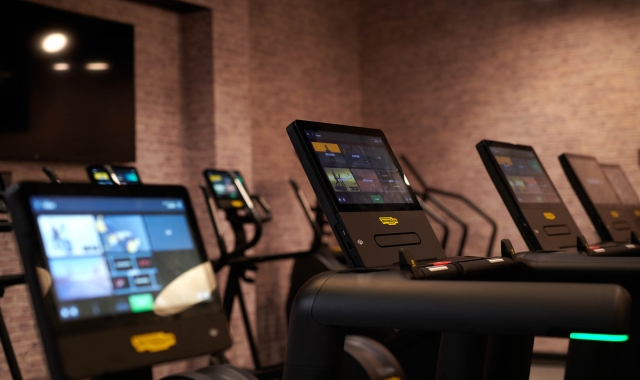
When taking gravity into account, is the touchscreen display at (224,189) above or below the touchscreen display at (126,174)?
below

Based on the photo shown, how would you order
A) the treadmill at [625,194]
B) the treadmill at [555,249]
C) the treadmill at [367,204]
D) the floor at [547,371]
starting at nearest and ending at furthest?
the treadmill at [367,204], the treadmill at [555,249], the treadmill at [625,194], the floor at [547,371]

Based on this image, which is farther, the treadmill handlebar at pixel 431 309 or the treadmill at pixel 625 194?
the treadmill at pixel 625 194

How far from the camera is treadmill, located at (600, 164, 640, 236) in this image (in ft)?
10.5

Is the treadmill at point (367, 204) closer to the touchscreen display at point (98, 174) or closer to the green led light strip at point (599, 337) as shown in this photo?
the green led light strip at point (599, 337)

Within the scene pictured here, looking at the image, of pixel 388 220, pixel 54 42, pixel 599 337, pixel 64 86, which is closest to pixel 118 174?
pixel 64 86

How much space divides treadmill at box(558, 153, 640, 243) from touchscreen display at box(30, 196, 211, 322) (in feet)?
5.86

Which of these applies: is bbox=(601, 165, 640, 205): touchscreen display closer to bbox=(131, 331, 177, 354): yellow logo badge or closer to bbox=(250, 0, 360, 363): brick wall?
bbox=(131, 331, 177, 354): yellow logo badge

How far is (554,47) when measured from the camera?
6.69 meters

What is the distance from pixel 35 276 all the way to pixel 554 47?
6222 millimetres

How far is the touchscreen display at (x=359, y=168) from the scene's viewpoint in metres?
1.58

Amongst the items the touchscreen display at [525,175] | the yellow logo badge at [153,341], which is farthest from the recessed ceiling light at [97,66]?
the yellow logo badge at [153,341]

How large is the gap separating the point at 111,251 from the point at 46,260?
0.14 meters

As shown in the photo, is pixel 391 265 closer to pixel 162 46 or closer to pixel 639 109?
pixel 162 46

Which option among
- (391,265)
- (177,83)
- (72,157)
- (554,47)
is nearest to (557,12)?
(554,47)
